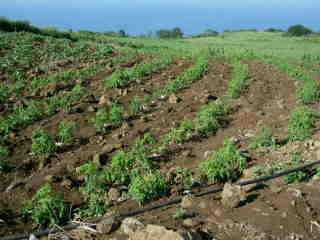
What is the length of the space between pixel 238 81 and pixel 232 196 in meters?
6.21

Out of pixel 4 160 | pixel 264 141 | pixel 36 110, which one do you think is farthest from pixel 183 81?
pixel 4 160

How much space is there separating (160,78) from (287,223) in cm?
765

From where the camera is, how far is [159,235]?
376cm

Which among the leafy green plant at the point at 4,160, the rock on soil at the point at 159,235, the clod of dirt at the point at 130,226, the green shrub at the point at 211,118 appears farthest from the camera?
the green shrub at the point at 211,118

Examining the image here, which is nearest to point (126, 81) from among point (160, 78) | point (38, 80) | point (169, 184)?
point (160, 78)

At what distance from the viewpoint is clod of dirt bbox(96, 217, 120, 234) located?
4113 millimetres

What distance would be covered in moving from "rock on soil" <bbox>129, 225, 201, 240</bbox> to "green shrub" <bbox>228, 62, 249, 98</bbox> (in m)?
6.07

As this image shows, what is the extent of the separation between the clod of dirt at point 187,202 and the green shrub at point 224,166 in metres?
0.66

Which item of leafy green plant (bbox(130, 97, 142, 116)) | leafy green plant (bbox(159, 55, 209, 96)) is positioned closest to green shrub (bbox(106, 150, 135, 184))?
leafy green plant (bbox(130, 97, 142, 116))

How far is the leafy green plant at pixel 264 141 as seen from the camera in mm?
6390

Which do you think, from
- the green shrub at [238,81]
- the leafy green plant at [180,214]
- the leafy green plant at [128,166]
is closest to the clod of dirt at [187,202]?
the leafy green plant at [180,214]

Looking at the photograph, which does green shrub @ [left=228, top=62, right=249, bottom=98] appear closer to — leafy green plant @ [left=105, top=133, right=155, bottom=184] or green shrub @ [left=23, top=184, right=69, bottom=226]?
leafy green plant @ [left=105, top=133, right=155, bottom=184]

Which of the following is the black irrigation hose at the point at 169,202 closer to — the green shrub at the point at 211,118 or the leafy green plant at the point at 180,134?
the leafy green plant at the point at 180,134

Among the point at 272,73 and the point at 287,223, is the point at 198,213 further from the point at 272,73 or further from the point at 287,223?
the point at 272,73
